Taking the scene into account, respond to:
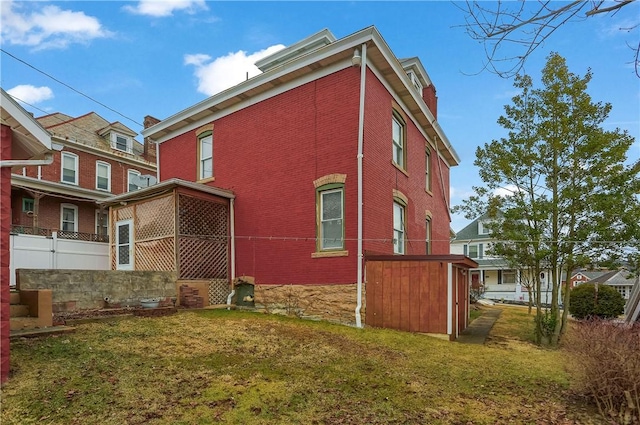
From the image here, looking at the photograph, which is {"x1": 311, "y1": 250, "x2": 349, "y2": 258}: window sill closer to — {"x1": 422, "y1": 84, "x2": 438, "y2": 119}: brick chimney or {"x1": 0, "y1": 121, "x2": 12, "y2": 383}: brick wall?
{"x1": 0, "y1": 121, "x2": 12, "y2": 383}: brick wall

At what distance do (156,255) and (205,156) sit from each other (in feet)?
14.6

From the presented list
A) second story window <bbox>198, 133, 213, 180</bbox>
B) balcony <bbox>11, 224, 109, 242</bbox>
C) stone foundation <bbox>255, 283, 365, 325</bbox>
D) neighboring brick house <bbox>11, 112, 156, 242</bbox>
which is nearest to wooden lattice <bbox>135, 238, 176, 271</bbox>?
stone foundation <bbox>255, 283, 365, 325</bbox>

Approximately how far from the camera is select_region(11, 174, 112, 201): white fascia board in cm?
1953

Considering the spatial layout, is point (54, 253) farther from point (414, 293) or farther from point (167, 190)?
point (414, 293)

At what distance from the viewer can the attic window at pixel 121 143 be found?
1033 inches

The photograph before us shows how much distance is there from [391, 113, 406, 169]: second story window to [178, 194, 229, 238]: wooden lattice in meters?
6.25

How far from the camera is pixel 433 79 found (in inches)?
723

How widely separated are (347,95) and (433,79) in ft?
28.1

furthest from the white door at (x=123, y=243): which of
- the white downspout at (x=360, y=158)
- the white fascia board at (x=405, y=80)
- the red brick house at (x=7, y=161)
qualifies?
the white fascia board at (x=405, y=80)

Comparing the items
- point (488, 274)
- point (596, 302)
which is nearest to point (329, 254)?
point (596, 302)

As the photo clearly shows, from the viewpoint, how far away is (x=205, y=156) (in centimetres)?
1561

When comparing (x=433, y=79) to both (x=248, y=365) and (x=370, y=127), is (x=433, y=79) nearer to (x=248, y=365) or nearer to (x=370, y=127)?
(x=370, y=127)

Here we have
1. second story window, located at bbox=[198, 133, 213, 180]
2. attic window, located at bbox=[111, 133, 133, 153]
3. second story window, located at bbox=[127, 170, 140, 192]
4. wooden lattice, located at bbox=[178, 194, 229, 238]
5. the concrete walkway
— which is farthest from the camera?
second story window, located at bbox=[127, 170, 140, 192]

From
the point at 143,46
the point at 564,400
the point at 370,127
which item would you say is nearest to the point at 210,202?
the point at 143,46
